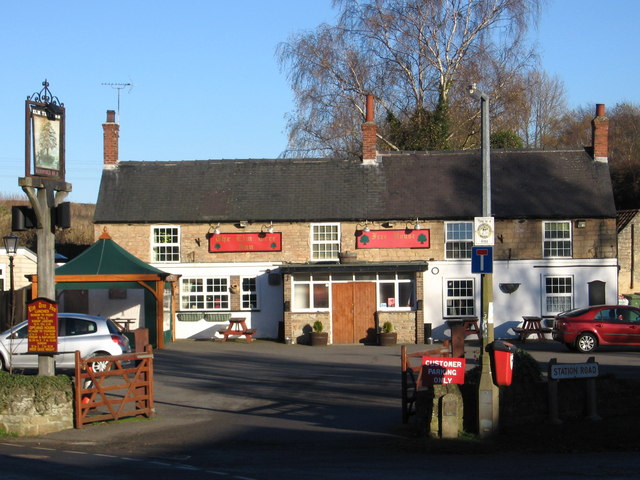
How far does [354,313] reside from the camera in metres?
31.2

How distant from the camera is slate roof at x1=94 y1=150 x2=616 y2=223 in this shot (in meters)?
32.1

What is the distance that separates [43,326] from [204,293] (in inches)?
697

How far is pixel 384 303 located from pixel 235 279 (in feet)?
19.4

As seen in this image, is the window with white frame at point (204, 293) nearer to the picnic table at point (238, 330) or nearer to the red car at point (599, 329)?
the picnic table at point (238, 330)

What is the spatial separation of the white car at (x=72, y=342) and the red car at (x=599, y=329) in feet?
45.7

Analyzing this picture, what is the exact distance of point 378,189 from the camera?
3322cm

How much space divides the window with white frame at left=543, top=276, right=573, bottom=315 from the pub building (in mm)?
54

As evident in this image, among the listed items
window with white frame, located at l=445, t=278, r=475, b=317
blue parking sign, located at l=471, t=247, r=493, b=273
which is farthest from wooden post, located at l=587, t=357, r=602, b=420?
window with white frame, located at l=445, t=278, r=475, b=317

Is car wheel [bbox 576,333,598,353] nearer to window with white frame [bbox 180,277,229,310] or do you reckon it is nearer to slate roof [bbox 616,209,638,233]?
window with white frame [bbox 180,277,229,310]

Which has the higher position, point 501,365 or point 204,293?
point 204,293

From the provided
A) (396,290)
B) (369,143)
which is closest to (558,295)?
(396,290)

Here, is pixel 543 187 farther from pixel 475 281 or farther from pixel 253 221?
pixel 253 221

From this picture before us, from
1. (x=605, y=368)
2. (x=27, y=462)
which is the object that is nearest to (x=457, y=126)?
(x=605, y=368)

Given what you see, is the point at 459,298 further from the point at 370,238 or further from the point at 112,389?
the point at 112,389
